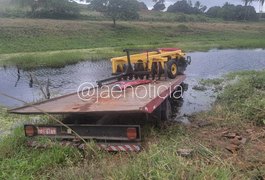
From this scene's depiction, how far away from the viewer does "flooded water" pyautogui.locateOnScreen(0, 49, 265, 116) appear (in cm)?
1198

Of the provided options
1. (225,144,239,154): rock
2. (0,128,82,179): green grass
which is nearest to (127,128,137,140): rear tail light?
(0,128,82,179): green grass

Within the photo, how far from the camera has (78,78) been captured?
57.7 feet

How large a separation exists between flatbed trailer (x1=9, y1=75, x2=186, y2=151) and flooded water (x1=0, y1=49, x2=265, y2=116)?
8.42 feet

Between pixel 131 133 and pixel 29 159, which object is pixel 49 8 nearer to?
pixel 29 159

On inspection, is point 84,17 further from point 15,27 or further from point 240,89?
point 240,89

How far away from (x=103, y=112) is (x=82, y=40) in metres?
30.9

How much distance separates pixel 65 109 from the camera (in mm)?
6594

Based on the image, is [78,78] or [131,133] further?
[78,78]

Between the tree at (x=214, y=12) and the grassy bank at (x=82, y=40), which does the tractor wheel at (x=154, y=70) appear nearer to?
the grassy bank at (x=82, y=40)

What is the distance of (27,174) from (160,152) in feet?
7.07

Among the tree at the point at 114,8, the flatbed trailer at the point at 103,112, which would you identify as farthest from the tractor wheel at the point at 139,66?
A: the tree at the point at 114,8

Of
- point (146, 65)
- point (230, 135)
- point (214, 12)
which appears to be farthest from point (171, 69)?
point (214, 12)

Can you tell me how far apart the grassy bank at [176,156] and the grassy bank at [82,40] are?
15977 millimetres

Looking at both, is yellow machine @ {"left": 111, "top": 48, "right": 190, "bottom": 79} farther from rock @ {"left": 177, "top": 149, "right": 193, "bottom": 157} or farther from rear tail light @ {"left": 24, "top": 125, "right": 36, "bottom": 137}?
rock @ {"left": 177, "top": 149, "right": 193, "bottom": 157}
